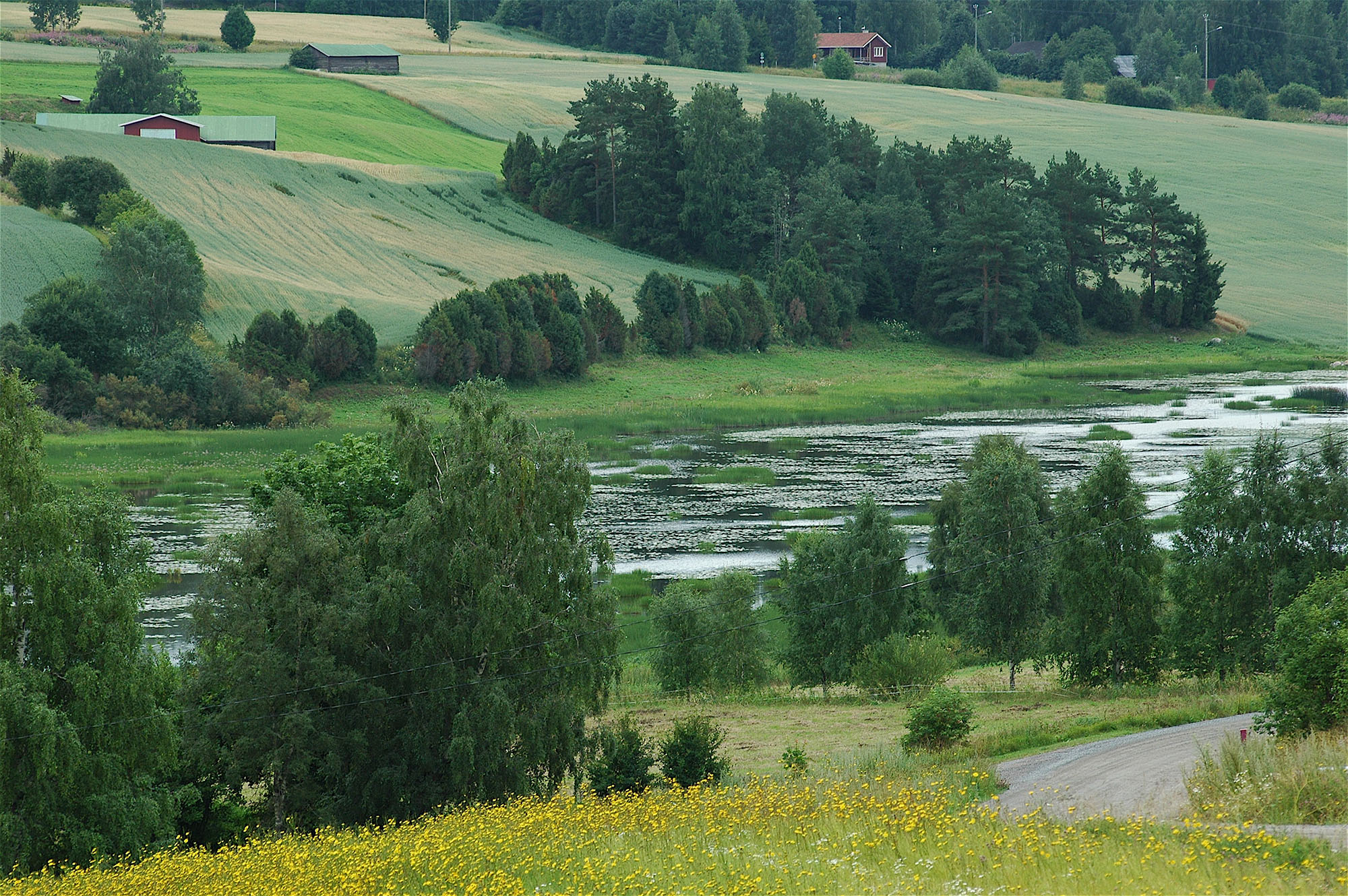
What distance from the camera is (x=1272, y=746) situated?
18.1 metres

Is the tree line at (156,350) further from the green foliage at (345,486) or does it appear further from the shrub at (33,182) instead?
the green foliage at (345,486)

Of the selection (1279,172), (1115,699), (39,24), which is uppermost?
(39,24)

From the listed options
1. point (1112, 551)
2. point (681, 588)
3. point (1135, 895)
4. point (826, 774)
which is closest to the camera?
point (1135, 895)

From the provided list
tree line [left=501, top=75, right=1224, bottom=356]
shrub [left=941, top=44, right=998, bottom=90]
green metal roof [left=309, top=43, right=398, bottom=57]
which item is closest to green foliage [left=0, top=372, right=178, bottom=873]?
tree line [left=501, top=75, right=1224, bottom=356]

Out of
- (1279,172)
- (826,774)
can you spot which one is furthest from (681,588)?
(1279,172)

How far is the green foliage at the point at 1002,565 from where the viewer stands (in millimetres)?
35844

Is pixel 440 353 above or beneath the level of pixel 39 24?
beneath

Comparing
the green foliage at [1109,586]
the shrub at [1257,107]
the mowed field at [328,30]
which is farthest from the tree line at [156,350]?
the shrub at [1257,107]

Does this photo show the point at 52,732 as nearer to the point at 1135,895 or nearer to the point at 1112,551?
the point at 1135,895

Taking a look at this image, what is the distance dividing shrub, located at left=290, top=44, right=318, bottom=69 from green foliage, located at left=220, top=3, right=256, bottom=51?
8064 mm

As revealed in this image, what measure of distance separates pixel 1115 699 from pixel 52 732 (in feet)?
71.4

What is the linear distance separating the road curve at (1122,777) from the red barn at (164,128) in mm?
104135

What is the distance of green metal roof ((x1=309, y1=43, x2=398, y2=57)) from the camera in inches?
6186

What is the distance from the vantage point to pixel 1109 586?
32969 millimetres
